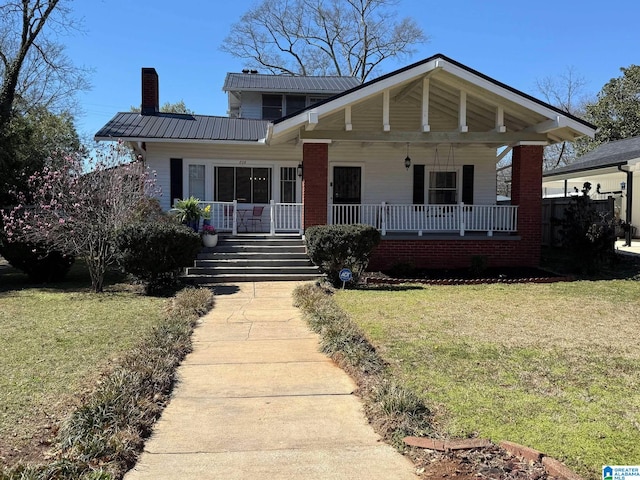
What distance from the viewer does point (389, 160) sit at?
1551 cm

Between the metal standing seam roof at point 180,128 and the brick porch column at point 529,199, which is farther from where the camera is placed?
the metal standing seam roof at point 180,128

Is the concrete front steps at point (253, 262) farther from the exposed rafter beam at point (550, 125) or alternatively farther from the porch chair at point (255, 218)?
the exposed rafter beam at point (550, 125)

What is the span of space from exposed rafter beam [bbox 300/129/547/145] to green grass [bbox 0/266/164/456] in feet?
19.1

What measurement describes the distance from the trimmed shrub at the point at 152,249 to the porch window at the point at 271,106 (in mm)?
12263

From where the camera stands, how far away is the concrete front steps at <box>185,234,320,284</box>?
11.5 metres

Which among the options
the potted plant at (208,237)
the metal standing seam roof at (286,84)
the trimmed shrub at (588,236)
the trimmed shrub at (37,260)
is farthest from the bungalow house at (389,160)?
the trimmed shrub at (37,260)

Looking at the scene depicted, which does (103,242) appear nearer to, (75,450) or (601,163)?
(75,450)

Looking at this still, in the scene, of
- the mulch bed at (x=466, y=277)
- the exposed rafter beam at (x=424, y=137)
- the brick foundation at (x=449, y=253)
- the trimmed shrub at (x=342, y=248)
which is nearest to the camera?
the trimmed shrub at (x=342, y=248)

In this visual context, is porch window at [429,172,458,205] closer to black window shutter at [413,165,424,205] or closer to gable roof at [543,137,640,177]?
black window shutter at [413,165,424,205]

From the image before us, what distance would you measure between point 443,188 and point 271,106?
353 inches

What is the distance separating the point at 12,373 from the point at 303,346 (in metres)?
3.09

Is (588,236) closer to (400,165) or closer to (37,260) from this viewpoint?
(400,165)

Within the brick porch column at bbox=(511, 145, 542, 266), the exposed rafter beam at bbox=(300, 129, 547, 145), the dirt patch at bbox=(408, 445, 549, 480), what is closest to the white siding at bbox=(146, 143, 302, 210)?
the exposed rafter beam at bbox=(300, 129, 547, 145)

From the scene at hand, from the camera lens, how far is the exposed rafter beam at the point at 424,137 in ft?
40.9
